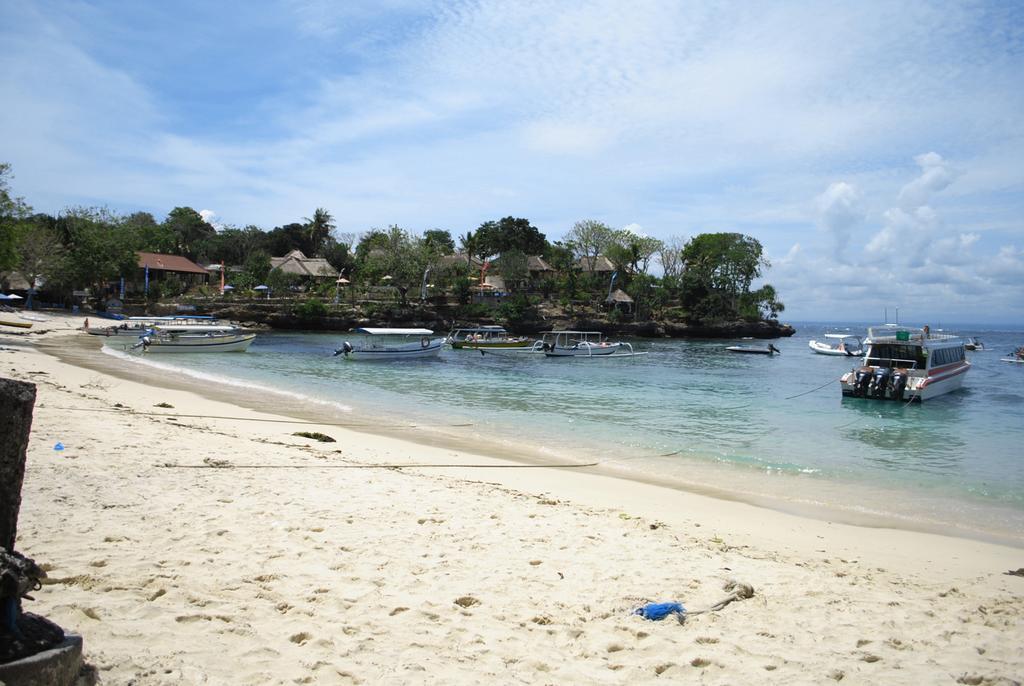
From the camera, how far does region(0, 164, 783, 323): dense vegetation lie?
69062mm

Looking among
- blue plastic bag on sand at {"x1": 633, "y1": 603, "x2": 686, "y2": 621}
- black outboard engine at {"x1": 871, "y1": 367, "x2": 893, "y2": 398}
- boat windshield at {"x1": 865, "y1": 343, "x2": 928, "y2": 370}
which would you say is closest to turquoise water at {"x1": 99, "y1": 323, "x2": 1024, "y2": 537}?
black outboard engine at {"x1": 871, "y1": 367, "x2": 893, "y2": 398}

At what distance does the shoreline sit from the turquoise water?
0.06 m

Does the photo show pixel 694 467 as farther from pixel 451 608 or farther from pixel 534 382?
pixel 534 382

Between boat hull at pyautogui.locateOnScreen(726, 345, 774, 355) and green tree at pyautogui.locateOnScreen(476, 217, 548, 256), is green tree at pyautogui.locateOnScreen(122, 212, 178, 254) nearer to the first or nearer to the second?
green tree at pyautogui.locateOnScreen(476, 217, 548, 256)

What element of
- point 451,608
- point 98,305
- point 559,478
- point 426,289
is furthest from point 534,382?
point 98,305

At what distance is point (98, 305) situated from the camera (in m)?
65.2

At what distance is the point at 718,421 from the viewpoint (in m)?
19.7

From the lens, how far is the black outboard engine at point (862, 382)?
2616 cm

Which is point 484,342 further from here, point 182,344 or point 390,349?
point 182,344

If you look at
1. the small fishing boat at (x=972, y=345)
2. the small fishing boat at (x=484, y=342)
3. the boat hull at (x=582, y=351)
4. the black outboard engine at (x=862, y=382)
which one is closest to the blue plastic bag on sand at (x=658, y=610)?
the black outboard engine at (x=862, y=382)

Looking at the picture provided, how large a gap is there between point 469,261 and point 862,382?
6152 centimetres

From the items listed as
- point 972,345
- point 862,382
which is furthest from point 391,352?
point 972,345

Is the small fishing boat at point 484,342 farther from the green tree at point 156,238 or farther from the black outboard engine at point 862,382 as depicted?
the green tree at point 156,238

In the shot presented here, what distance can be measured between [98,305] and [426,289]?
34.8m
